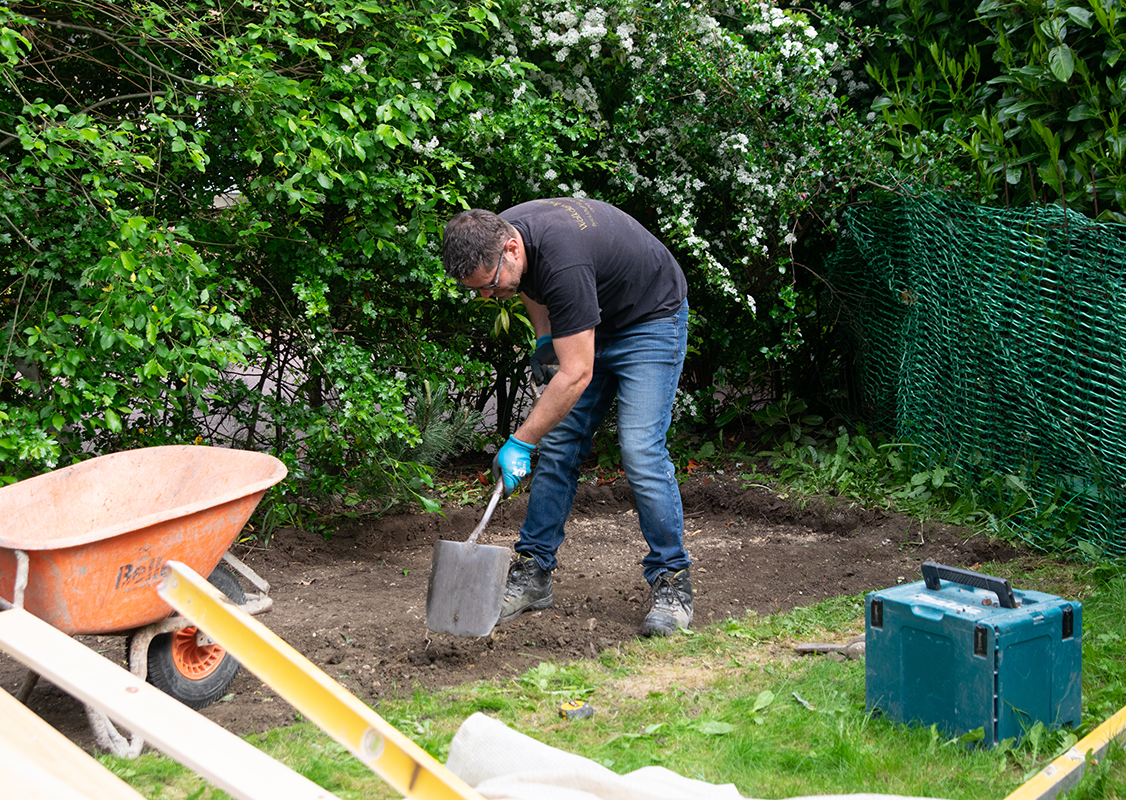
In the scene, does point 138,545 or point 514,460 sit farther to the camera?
point 514,460

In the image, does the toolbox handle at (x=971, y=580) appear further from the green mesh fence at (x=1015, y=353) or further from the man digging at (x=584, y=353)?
the green mesh fence at (x=1015, y=353)

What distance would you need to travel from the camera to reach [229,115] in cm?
404

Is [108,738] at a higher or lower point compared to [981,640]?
lower

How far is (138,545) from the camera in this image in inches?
99.0

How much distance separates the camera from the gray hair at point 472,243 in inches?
119

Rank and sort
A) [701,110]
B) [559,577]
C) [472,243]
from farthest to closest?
[701,110]
[559,577]
[472,243]

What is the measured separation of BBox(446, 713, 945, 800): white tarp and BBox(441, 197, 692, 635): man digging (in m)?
1.22

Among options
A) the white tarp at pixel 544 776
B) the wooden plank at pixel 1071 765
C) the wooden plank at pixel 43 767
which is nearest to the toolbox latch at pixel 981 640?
the wooden plank at pixel 1071 765

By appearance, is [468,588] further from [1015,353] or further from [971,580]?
[1015,353]

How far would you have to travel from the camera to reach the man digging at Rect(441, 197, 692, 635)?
313 cm

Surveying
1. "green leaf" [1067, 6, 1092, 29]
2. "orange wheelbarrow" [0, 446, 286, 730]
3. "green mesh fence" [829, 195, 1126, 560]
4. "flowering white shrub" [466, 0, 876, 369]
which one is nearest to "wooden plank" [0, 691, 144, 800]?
"orange wheelbarrow" [0, 446, 286, 730]

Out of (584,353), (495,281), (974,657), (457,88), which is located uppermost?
(457,88)

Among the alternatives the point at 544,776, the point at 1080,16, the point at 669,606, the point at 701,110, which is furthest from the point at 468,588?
the point at 1080,16

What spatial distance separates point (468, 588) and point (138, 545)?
109 cm
